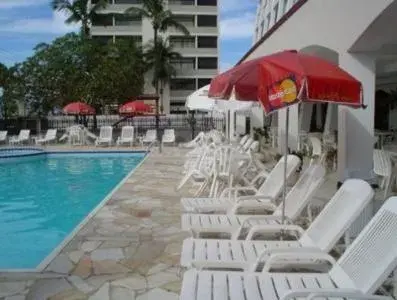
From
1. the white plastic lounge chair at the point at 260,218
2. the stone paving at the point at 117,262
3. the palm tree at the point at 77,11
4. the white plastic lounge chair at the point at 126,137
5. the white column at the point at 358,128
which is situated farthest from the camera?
the palm tree at the point at 77,11

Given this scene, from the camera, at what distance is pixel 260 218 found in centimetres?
557

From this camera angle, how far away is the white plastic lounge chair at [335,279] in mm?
3064

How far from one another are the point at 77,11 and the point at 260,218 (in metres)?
36.4

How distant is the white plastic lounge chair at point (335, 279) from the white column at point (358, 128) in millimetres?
6192

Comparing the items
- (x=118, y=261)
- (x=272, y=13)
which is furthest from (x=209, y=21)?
(x=118, y=261)

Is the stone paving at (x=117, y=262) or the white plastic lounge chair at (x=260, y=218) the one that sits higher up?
the white plastic lounge chair at (x=260, y=218)

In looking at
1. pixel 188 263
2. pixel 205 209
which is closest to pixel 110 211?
pixel 205 209

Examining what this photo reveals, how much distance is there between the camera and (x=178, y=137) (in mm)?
27156

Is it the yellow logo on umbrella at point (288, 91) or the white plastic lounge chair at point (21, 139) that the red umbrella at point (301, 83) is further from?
the white plastic lounge chair at point (21, 139)

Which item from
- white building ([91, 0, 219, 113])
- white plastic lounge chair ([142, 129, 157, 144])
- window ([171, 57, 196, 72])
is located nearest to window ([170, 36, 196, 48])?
white building ([91, 0, 219, 113])

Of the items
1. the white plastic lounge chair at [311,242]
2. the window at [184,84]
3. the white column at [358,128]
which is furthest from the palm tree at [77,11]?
the white plastic lounge chair at [311,242]

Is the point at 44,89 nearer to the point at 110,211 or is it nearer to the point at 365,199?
the point at 110,211

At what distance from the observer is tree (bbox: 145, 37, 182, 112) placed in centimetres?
5291

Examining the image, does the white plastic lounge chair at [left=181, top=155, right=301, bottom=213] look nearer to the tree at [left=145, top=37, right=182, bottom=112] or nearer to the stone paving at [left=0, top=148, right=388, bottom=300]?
the stone paving at [left=0, top=148, right=388, bottom=300]
